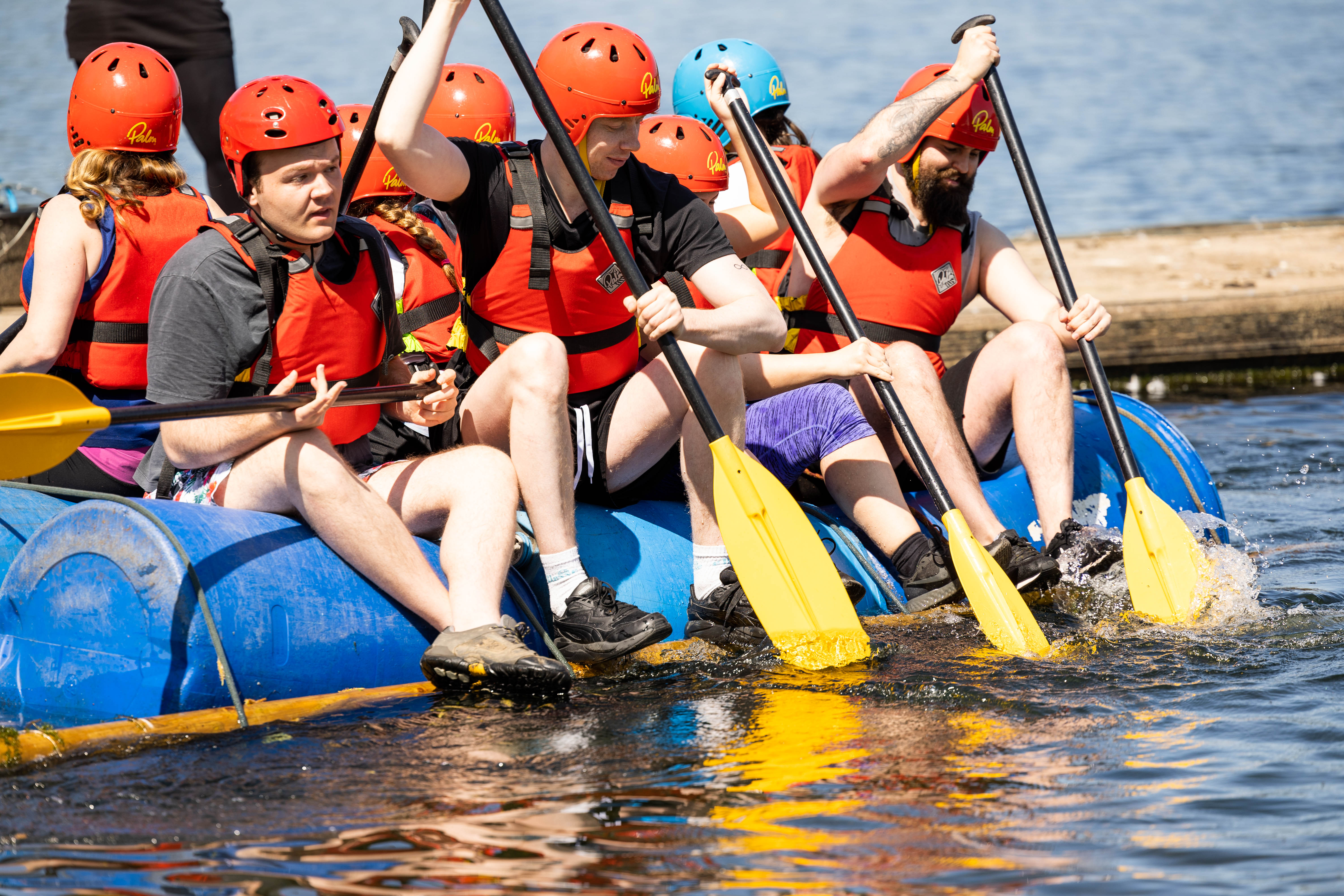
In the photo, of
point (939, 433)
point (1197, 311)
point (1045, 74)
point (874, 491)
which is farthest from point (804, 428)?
point (1045, 74)

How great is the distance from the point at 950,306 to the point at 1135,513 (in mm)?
878

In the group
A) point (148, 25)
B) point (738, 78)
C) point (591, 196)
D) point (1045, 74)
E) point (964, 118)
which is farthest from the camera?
point (1045, 74)

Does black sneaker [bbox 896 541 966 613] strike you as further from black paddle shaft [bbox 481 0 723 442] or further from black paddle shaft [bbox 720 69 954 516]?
black paddle shaft [bbox 481 0 723 442]

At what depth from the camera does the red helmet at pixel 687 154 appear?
4543 mm

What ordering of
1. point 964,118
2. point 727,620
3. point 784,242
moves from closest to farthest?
1. point 727,620
2. point 964,118
3. point 784,242

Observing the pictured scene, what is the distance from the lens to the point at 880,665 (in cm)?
364

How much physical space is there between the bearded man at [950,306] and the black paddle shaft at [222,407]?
170 centimetres

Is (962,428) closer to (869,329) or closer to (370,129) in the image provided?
(869,329)

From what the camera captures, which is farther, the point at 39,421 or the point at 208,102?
the point at 208,102

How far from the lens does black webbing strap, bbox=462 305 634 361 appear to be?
147 inches

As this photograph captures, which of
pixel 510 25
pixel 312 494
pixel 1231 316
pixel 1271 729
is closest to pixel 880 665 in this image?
pixel 1271 729

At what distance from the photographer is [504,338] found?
12.2 feet

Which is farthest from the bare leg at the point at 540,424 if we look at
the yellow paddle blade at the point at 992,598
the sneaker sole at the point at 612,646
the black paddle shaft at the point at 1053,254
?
the black paddle shaft at the point at 1053,254

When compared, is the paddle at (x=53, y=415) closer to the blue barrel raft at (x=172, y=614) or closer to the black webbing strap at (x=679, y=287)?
the blue barrel raft at (x=172, y=614)
